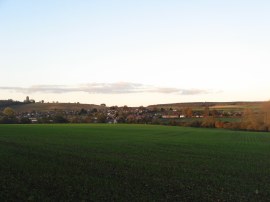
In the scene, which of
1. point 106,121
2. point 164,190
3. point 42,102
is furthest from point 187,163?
point 42,102

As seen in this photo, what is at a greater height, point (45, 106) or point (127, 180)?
point (45, 106)

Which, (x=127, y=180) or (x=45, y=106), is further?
(x=45, y=106)

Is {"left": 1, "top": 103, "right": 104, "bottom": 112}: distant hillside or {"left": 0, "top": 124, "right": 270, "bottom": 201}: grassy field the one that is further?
{"left": 1, "top": 103, "right": 104, "bottom": 112}: distant hillside

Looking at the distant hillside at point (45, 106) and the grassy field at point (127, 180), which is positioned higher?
the distant hillside at point (45, 106)

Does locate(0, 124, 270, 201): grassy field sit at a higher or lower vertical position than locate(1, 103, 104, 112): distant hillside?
lower

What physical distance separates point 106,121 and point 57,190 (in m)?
110

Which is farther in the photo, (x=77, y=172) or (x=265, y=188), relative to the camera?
(x=77, y=172)

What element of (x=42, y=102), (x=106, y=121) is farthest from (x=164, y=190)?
(x=42, y=102)

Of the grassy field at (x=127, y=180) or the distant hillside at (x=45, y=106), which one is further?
the distant hillside at (x=45, y=106)

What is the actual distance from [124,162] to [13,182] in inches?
389

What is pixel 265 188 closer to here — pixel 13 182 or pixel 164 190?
pixel 164 190

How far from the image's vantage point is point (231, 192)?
17812 mm

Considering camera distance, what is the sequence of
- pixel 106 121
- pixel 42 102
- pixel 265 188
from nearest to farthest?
1. pixel 265 188
2. pixel 106 121
3. pixel 42 102

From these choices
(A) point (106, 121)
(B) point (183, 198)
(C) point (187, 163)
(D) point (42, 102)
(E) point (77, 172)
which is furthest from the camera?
(D) point (42, 102)
